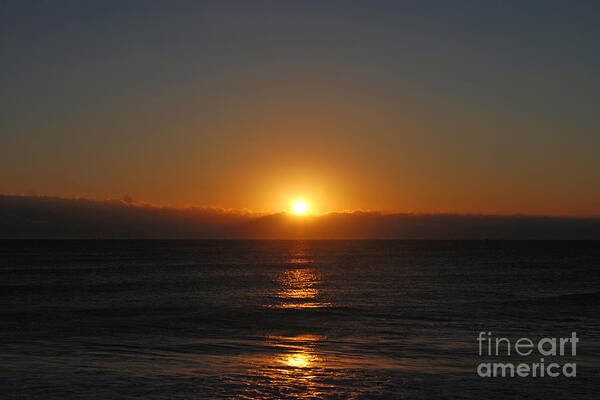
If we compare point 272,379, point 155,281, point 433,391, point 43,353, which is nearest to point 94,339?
point 43,353

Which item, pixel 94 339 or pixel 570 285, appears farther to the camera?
pixel 570 285

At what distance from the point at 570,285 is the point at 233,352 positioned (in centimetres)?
5659

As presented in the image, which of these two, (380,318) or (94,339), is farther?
(380,318)

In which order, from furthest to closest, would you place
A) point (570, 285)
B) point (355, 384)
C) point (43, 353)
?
point (570, 285) < point (43, 353) < point (355, 384)

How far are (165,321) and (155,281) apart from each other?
3978 centimetres

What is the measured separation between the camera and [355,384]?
18469 mm

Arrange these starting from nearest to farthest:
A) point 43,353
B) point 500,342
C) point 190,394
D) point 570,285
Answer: point 190,394 < point 43,353 < point 500,342 < point 570,285

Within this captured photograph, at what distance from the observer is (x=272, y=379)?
19031 mm

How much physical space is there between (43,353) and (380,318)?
20556mm

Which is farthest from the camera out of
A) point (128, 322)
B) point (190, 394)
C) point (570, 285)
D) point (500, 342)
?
point (570, 285)

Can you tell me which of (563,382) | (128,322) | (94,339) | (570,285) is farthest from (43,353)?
(570,285)

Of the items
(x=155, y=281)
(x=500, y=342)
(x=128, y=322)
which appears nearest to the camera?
(x=500, y=342)

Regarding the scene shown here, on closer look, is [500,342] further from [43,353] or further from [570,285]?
[570,285]

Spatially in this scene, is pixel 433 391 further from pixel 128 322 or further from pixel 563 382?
pixel 128 322
